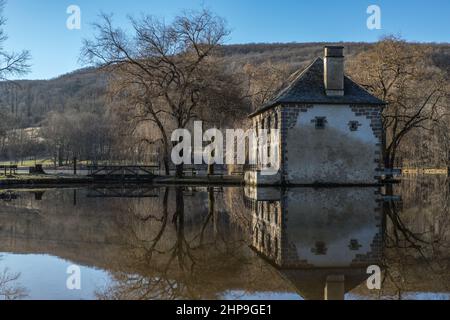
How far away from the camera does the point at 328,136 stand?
27.3 m

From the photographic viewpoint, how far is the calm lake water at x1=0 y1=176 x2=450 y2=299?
6.80 metres

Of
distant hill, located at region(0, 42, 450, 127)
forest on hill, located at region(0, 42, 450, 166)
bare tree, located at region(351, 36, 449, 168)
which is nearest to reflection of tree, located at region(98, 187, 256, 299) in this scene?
forest on hill, located at region(0, 42, 450, 166)

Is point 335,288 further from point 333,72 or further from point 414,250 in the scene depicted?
point 333,72

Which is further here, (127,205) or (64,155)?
(64,155)

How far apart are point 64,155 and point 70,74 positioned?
272 ft

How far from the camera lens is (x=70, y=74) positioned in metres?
163

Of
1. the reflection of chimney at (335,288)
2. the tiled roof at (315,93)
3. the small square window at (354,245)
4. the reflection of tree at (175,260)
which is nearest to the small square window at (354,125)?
the tiled roof at (315,93)

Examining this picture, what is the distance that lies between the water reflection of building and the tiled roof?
9604 millimetres

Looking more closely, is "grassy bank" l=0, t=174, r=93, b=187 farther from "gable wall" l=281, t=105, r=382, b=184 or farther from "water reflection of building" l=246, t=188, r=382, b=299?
"water reflection of building" l=246, t=188, r=382, b=299

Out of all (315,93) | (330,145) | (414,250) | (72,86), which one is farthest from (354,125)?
(72,86)

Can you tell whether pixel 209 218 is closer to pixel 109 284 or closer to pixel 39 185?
pixel 109 284

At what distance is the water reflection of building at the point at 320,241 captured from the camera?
734 cm

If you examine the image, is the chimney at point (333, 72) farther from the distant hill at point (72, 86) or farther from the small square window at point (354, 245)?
the distant hill at point (72, 86)

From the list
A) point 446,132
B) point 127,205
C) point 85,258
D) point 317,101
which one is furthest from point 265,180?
point 446,132
